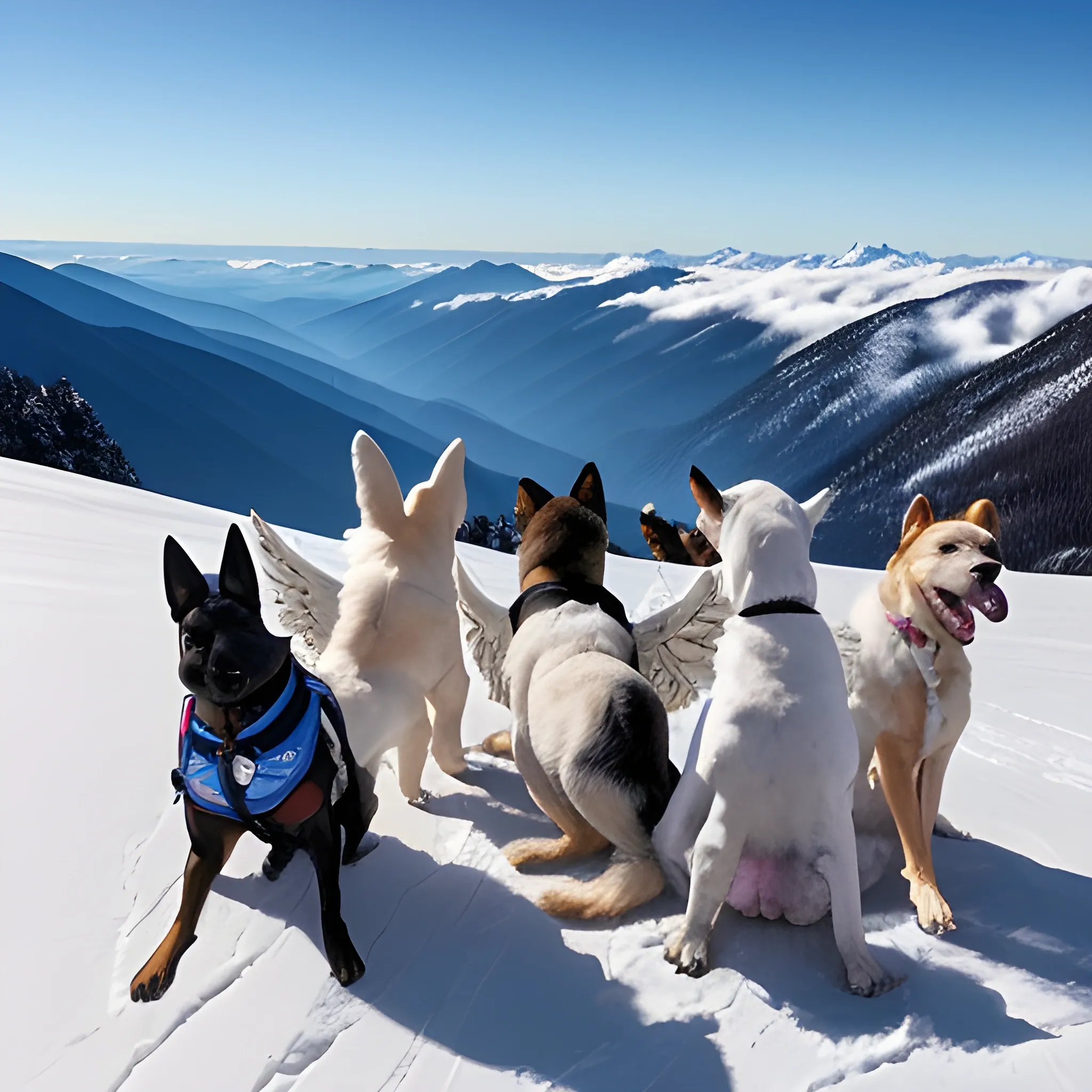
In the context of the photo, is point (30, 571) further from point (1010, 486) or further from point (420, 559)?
point (1010, 486)

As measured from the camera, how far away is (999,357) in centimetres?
927

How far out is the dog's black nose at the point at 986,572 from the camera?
1.62 meters

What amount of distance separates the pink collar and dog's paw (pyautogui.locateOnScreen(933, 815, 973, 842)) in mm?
659

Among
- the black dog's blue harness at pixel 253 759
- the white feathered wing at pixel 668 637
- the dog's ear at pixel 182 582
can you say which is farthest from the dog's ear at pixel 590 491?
the dog's ear at pixel 182 582

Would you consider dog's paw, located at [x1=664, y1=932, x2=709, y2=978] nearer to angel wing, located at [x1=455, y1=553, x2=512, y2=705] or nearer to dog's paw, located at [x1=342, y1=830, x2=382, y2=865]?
dog's paw, located at [x1=342, y1=830, x2=382, y2=865]

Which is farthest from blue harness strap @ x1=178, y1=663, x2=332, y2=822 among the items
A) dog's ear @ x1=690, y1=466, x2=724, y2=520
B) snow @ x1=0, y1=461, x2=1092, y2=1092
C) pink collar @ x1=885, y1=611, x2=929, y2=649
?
pink collar @ x1=885, y1=611, x2=929, y2=649

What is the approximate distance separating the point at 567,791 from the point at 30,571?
343 centimetres

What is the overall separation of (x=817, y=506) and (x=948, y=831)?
104 centimetres

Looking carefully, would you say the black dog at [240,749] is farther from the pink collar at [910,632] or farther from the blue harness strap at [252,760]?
the pink collar at [910,632]

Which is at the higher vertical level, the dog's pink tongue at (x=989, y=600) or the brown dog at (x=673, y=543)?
the dog's pink tongue at (x=989, y=600)

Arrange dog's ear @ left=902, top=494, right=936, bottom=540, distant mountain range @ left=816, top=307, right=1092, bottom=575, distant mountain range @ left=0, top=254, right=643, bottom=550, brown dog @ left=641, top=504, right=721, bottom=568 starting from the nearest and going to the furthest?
dog's ear @ left=902, top=494, right=936, bottom=540 → brown dog @ left=641, top=504, right=721, bottom=568 → distant mountain range @ left=816, top=307, right=1092, bottom=575 → distant mountain range @ left=0, top=254, right=643, bottom=550

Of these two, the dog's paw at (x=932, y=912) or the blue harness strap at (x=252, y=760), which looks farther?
the dog's paw at (x=932, y=912)

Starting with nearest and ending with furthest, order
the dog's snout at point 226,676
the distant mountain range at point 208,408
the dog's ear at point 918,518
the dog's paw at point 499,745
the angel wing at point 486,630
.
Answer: the dog's snout at point 226,676 < the dog's ear at point 918,518 < the angel wing at point 486,630 < the dog's paw at point 499,745 < the distant mountain range at point 208,408

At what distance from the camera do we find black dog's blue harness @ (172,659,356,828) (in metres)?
1.45
